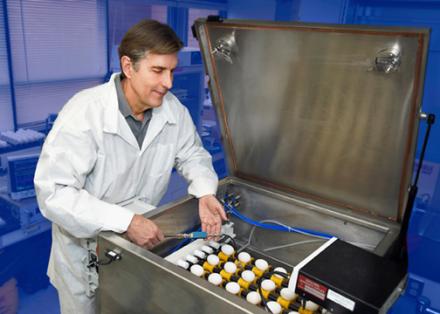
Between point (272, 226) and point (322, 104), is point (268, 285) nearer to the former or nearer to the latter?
point (272, 226)

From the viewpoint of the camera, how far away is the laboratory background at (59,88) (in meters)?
1.81

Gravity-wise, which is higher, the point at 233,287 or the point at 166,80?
the point at 166,80

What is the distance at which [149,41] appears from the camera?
3.80ft

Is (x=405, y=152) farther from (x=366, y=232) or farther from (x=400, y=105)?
(x=366, y=232)

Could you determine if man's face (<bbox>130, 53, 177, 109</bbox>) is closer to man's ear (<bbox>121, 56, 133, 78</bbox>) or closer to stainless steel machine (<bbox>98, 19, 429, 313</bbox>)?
man's ear (<bbox>121, 56, 133, 78</bbox>)

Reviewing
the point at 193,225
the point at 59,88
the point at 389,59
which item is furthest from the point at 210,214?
the point at 59,88

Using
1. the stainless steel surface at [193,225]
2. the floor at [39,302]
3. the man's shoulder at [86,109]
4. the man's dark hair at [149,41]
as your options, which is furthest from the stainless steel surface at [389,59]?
the floor at [39,302]

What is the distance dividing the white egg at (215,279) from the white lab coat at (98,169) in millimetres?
273

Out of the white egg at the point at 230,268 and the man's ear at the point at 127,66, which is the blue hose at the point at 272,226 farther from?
the man's ear at the point at 127,66

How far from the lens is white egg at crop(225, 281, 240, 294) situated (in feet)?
3.14

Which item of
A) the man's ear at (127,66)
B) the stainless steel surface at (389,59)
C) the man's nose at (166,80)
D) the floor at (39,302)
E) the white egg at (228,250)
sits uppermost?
the stainless steel surface at (389,59)

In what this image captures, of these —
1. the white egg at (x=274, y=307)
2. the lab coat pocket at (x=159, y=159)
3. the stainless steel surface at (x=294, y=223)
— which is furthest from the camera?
the lab coat pocket at (x=159, y=159)

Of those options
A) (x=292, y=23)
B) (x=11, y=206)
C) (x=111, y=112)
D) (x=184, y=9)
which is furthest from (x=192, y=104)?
(x=292, y=23)

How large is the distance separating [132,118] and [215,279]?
0.62 metres
